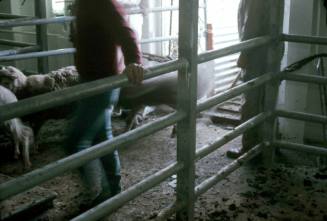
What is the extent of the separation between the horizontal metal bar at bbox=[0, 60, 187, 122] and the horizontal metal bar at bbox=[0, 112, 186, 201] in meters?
0.26

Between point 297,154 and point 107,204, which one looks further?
point 297,154

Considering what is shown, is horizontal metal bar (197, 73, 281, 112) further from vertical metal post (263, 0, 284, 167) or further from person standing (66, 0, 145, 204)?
person standing (66, 0, 145, 204)

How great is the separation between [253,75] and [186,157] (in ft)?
5.62

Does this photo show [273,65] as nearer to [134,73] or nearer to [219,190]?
[219,190]

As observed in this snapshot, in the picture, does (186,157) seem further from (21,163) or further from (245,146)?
(21,163)

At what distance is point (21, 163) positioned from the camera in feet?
14.9

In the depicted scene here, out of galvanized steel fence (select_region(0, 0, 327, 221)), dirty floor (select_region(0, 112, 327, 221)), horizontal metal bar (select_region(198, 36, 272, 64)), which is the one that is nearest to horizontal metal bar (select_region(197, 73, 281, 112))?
galvanized steel fence (select_region(0, 0, 327, 221))

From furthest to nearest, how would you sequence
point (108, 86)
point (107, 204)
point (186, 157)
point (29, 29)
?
point (29, 29)
point (186, 157)
point (107, 204)
point (108, 86)

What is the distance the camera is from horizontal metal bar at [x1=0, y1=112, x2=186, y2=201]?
191 cm

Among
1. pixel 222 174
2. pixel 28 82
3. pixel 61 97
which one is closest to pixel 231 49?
pixel 222 174

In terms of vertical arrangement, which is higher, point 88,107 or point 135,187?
point 88,107

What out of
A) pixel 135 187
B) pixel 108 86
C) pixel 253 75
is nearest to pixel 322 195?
pixel 253 75

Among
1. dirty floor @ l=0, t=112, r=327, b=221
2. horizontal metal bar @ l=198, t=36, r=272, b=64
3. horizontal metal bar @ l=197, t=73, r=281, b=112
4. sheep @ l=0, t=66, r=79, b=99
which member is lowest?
dirty floor @ l=0, t=112, r=327, b=221

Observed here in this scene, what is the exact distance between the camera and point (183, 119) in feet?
9.53
